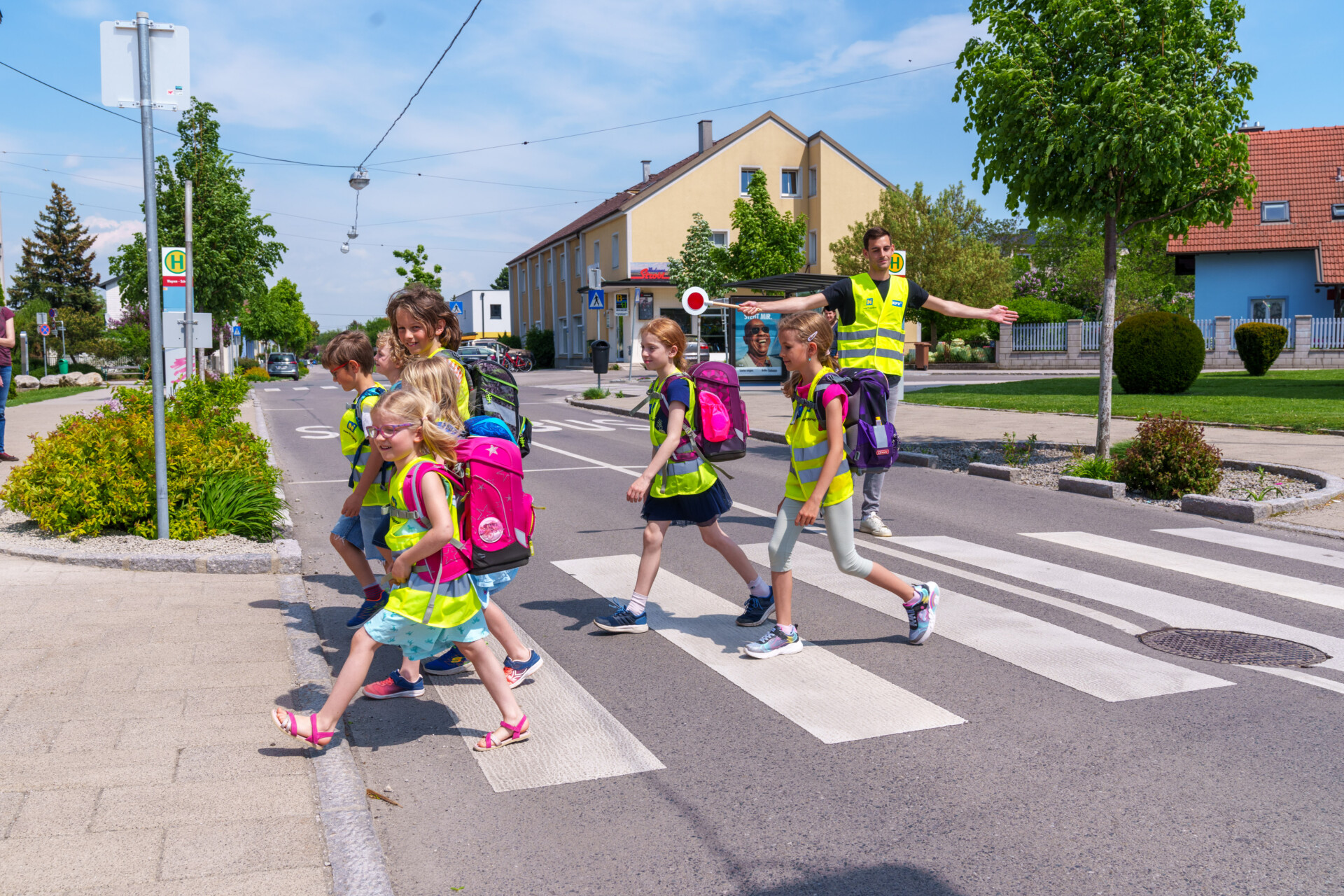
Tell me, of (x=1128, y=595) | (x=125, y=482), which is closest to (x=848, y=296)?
(x=1128, y=595)

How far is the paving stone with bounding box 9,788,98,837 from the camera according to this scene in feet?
10.0

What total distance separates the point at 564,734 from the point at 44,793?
1.71 m

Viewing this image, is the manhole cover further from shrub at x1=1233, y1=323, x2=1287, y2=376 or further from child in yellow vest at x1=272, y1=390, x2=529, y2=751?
shrub at x1=1233, y1=323, x2=1287, y2=376

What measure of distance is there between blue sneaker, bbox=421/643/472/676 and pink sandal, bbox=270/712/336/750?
114 cm

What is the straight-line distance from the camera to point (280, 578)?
646 cm

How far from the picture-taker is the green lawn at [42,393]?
26.4 m

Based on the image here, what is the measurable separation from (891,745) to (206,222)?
1117 inches

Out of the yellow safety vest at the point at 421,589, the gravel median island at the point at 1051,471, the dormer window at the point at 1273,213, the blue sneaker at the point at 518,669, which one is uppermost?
the dormer window at the point at 1273,213

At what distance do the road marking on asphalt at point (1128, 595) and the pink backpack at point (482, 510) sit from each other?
3.53 m

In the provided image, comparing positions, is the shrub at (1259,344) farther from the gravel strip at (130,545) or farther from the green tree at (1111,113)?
the gravel strip at (130,545)

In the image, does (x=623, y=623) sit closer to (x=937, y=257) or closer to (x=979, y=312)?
(x=979, y=312)

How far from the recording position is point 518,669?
4.61 m

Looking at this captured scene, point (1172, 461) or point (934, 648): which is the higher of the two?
point (1172, 461)

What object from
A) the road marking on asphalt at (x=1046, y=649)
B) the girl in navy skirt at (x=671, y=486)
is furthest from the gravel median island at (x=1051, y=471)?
the girl in navy skirt at (x=671, y=486)
